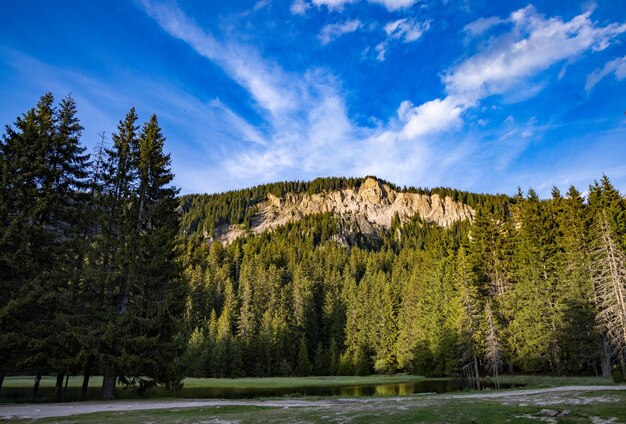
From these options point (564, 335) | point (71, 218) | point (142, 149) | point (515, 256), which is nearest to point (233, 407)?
point (71, 218)

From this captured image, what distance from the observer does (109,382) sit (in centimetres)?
2545

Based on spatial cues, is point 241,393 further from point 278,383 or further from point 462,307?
point 462,307

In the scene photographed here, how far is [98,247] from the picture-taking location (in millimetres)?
26609

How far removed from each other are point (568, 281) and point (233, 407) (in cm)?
4244

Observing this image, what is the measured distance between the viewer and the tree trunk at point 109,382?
2517cm

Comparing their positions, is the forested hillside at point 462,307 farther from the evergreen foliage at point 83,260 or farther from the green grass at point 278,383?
the green grass at point 278,383

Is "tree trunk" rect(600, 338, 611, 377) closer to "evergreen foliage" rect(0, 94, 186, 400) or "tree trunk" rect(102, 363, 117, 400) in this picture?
"evergreen foliage" rect(0, 94, 186, 400)

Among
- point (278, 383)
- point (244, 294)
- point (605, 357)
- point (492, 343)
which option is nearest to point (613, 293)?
point (605, 357)

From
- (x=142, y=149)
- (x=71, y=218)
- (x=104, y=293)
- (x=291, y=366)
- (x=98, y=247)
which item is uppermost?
(x=142, y=149)

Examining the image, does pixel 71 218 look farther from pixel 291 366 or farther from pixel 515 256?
pixel 291 366

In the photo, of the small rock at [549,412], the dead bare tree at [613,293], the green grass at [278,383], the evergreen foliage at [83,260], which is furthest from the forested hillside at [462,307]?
the small rock at [549,412]

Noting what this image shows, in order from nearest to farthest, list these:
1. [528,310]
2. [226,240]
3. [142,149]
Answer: [142,149] → [528,310] → [226,240]

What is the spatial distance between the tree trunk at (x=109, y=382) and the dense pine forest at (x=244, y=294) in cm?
13

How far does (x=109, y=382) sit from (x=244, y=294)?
63056 millimetres
